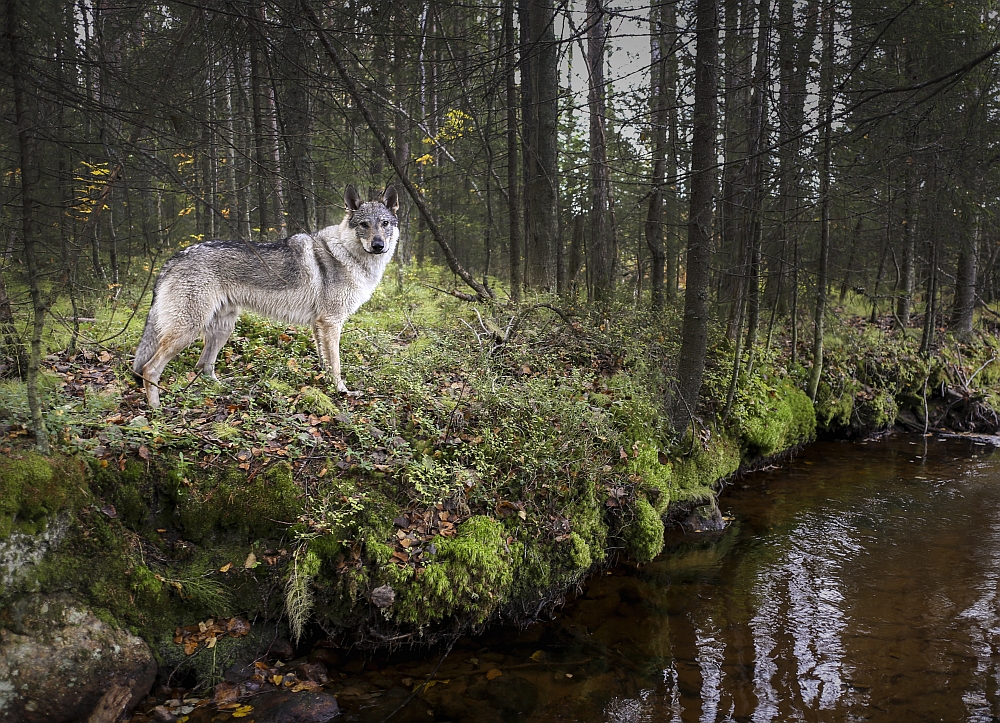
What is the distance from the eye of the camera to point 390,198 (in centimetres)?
655

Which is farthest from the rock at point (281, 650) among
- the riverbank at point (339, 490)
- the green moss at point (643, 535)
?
the green moss at point (643, 535)

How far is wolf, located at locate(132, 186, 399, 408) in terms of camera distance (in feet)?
18.1

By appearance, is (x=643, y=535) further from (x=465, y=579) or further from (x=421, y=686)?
(x=421, y=686)

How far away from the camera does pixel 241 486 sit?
481 centimetres

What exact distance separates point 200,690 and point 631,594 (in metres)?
3.73

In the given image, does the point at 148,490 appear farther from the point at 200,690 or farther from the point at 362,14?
the point at 362,14

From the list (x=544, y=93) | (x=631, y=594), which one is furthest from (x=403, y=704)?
(x=544, y=93)

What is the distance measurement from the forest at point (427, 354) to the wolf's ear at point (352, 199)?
1.52 feet

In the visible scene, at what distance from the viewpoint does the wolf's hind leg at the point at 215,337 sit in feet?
20.0

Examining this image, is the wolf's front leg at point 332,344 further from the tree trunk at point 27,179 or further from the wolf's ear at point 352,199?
the tree trunk at point 27,179

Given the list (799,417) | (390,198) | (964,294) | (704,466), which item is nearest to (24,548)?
(390,198)

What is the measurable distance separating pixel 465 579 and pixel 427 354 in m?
3.17

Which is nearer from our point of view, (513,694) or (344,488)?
(513,694)

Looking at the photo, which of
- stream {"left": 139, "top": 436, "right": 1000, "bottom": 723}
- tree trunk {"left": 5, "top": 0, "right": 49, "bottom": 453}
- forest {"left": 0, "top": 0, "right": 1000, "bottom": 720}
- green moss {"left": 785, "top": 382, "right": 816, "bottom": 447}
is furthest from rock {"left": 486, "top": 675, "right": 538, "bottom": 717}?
green moss {"left": 785, "top": 382, "right": 816, "bottom": 447}
